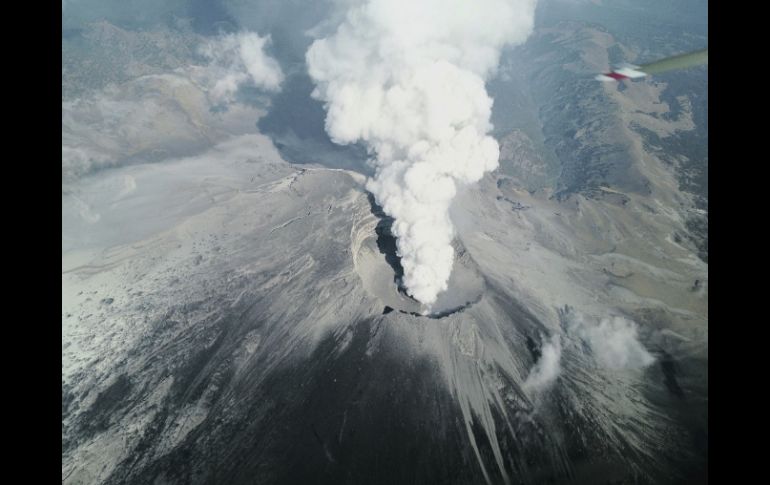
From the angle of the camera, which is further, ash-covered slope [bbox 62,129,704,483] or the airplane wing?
ash-covered slope [bbox 62,129,704,483]

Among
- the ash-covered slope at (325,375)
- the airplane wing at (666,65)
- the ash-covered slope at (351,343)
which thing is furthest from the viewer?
the ash-covered slope at (351,343)

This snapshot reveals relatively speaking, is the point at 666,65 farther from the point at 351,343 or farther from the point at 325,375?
the point at 351,343

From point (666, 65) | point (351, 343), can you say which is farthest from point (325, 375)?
point (666, 65)

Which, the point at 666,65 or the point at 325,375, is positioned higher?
the point at 666,65

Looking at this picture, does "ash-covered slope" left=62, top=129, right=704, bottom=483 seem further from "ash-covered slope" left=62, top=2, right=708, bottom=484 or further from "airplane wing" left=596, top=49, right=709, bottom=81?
"airplane wing" left=596, top=49, right=709, bottom=81

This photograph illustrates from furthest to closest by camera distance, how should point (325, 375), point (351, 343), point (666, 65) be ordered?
Result: point (351, 343) → point (325, 375) → point (666, 65)

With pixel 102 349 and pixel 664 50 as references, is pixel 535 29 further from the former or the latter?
pixel 102 349

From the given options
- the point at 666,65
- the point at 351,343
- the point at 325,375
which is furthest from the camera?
the point at 351,343

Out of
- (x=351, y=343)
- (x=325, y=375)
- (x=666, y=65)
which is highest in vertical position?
(x=666, y=65)

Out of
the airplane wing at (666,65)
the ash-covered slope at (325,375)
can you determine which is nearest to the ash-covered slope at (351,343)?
the ash-covered slope at (325,375)

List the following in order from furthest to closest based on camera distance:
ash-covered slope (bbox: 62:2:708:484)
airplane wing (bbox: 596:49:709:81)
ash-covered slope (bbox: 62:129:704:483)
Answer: ash-covered slope (bbox: 62:2:708:484), ash-covered slope (bbox: 62:129:704:483), airplane wing (bbox: 596:49:709:81)

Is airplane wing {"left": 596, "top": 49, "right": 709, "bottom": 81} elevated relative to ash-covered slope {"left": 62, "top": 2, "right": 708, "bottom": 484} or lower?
elevated

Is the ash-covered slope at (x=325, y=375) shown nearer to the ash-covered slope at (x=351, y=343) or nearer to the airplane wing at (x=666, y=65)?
the ash-covered slope at (x=351, y=343)

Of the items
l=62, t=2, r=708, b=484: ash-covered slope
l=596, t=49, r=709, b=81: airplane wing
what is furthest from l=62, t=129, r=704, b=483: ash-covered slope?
l=596, t=49, r=709, b=81: airplane wing
